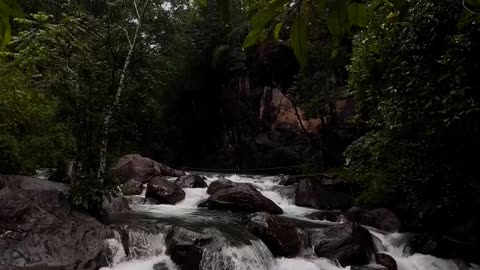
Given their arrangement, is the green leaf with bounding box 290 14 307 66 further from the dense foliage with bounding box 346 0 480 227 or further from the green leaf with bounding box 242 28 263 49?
the dense foliage with bounding box 346 0 480 227

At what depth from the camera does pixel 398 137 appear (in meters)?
7.62

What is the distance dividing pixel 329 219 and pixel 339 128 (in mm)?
7884

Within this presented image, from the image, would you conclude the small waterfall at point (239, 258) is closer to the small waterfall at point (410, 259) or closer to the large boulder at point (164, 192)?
the small waterfall at point (410, 259)

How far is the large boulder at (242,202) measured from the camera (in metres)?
10.7

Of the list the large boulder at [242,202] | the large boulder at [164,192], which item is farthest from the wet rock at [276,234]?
the large boulder at [164,192]

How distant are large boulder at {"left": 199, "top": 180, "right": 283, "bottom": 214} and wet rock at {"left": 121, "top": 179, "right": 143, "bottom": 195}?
266cm

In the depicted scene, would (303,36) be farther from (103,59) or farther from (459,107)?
(103,59)

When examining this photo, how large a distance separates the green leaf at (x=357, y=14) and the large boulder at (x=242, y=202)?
10.0 metres

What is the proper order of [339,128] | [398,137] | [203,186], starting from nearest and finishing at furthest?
[398,137], [203,186], [339,128]

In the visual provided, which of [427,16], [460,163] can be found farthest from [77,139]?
[460,163]

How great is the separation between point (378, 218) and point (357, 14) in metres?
9.74

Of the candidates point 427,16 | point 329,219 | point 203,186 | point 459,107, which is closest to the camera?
point 459,107

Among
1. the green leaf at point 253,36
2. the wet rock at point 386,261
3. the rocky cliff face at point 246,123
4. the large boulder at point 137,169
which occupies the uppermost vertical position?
the rocky cliff face at point 246,123

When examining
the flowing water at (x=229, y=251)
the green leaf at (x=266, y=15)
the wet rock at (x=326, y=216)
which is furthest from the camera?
the wet rock at (x=326, y=216)
